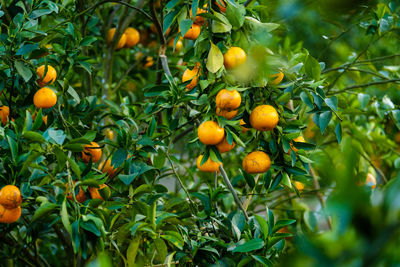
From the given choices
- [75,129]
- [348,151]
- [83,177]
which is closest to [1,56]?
[75,129]

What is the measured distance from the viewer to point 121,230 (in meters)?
0.98

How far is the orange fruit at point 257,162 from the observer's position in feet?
3.16

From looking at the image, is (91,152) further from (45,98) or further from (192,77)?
(192,77)

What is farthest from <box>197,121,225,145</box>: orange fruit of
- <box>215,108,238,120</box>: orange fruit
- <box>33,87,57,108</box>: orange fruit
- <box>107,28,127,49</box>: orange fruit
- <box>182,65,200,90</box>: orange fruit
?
<box>107,28,127,49</box>: orange fruit

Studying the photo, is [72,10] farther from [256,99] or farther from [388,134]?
[388,134]

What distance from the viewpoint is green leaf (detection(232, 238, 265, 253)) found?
939 millimetres

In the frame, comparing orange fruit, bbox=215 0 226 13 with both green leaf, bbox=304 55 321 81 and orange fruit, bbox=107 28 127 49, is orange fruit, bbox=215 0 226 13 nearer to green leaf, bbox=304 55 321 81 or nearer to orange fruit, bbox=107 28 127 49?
green leaf, bbox=304 55 321 81

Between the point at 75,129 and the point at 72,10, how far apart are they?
0.44m

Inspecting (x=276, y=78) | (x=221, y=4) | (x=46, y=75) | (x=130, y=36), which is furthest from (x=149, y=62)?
(x=276, y=78)

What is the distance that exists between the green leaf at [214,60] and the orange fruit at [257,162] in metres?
0.21

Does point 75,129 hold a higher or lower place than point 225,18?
lower

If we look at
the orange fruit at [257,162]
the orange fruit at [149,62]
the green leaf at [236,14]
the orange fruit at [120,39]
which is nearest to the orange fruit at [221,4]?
the green leaf at [236,14]

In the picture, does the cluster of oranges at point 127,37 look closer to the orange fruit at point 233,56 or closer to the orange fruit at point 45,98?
the orange fruit at point 45,98

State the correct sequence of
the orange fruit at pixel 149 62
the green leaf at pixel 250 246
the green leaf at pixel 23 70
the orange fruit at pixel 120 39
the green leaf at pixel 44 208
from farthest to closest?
the orange fruit at pixel 149 62 → the orange fruit at pixel 120 39 → the green leaf at pixel 23 70 → the green leaf at pixel 250 246 → the green leaf at pixel 44 208
